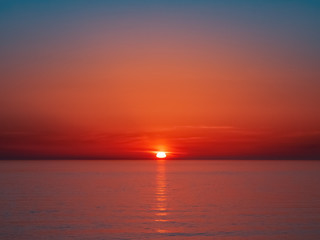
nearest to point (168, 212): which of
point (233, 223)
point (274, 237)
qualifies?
point (233, 223)

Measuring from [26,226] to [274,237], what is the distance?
16.5m

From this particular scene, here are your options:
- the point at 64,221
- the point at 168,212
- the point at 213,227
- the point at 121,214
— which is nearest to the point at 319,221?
the point at 213,227

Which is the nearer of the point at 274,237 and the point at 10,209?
the point at 274,237

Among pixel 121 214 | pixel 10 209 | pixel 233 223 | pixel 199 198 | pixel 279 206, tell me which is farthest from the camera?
pixel 199 198

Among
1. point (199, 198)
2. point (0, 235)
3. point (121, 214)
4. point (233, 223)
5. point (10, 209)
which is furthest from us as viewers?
point (199, 198)

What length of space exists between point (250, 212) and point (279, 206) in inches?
202

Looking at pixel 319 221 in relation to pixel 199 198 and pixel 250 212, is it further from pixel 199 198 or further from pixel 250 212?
pixel 199 198

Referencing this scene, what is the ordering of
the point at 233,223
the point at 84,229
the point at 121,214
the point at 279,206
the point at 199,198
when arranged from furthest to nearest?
the point at 199,198 < the point at 279,206 < the point at 121,214 < the point at 233,223 < the point at 84,229

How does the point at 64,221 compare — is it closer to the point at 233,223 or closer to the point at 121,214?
the point at 121,214

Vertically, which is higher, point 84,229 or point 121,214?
point 121,214

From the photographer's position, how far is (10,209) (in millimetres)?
33812

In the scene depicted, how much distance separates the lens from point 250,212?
3275 centimetres

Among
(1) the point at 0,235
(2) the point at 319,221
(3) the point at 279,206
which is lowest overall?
(1) the point at 0,235

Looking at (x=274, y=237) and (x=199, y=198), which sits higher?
(x=199, y=198)
